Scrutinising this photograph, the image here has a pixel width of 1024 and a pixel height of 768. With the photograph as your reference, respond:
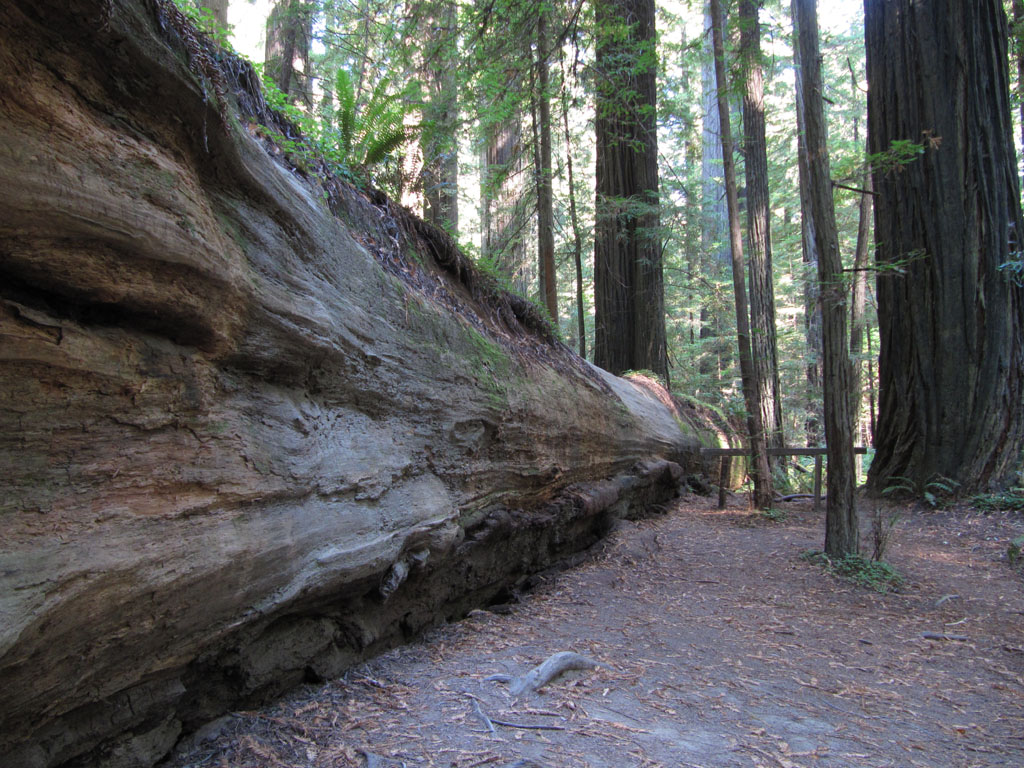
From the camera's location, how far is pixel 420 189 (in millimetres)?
7031

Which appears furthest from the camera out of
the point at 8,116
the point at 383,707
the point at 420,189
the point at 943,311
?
the point at 943,311

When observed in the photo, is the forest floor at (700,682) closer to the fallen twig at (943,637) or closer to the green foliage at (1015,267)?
the fallen twig at (943,637)

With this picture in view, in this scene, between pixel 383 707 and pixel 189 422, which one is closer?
pixel 189 422

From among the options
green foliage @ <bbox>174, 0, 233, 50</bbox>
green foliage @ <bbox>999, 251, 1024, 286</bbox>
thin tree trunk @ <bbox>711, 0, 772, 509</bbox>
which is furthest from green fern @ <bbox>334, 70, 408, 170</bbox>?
green foliage @ <bbox>999, 251, 1024, 286</bbox>

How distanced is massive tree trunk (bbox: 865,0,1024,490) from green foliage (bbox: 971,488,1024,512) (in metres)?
0.20

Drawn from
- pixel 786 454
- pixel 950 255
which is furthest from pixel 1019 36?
pixel 786 454

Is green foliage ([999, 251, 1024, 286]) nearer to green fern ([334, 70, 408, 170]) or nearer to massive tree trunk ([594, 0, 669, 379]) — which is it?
massive tree trunk ([594, 0, 669, 379])

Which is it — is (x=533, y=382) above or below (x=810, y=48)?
below

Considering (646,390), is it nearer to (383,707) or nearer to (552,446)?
(552,446)

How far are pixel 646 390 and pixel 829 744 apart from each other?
761 centimetres

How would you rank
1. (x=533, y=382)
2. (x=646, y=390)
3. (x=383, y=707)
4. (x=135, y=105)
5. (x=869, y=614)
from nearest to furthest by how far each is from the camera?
(x=135, y=105)
(x=383, y=707)
(x=869, y=614)
(x=533, y=382)
(x=646, y=390)

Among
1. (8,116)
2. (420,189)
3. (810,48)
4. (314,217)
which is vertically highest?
(810,48)

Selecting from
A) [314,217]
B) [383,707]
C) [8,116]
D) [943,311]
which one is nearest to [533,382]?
[314,217]

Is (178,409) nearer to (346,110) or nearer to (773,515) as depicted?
(346,110)
